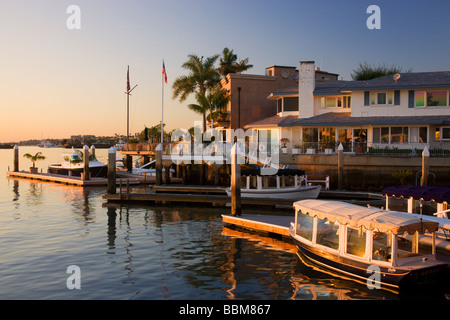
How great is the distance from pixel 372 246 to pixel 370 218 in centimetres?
93

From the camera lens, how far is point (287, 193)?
103ft

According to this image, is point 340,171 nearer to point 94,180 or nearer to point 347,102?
point 347,102

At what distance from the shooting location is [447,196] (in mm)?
19359

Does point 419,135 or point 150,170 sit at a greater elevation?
point 419,135

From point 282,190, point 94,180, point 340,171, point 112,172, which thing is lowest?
point 94,180

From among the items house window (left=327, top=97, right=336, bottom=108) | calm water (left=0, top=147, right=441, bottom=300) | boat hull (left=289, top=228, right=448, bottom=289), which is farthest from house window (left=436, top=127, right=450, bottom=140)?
boat hull (left=289, top=228, right=448, bottom=289)

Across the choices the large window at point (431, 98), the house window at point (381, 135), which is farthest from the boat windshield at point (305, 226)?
the large window at point (431, 98)

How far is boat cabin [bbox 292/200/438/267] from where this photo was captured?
15008 millimetres

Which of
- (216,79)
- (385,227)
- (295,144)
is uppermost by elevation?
(216,79)

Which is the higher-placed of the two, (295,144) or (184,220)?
(295,144)

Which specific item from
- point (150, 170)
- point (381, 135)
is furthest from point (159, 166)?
point (381, 135)

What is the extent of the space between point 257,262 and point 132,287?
553cm
